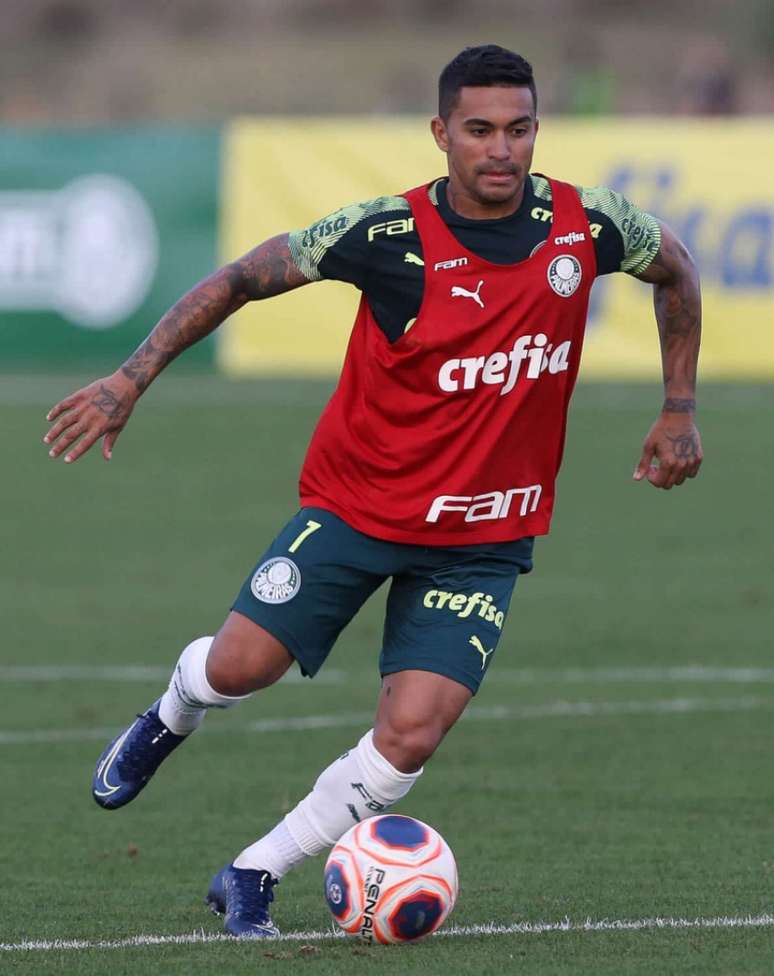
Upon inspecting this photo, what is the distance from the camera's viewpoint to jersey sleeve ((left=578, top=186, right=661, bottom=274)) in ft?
21.9

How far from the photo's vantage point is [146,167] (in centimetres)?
2438

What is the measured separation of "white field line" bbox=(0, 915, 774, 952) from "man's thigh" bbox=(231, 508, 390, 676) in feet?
2.52

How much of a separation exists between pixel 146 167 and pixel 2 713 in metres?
14.9

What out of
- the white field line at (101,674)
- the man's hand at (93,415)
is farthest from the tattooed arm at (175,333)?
the white field line at (101,674)

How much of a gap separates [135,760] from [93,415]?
3.78 feet

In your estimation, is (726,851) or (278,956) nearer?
(278,956)

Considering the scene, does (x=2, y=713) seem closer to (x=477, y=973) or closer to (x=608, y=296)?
(x=477, y=973)

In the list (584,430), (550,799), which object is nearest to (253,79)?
(584,430)

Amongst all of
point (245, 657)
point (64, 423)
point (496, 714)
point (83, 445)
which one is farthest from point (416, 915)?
point (496, 714)

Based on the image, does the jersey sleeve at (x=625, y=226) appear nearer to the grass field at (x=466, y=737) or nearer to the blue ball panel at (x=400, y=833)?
the blue ball panel at (x=400, y=833)

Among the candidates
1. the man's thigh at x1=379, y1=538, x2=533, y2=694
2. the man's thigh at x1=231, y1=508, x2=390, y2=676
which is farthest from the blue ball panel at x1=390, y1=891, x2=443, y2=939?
the man's thigh at x1=231, y1=508, x2=390, y2=676

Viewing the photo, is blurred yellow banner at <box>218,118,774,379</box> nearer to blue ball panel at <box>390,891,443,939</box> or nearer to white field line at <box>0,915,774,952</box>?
white field line at <box>0,915,774,952</box>

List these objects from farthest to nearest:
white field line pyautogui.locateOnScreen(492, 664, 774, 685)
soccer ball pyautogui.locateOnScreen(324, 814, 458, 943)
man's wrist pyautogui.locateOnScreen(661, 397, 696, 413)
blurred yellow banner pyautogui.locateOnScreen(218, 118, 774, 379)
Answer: blurred yellow banner pyautogui.locateOnScreen(218, 118, 774, 379) < white field line pyautogui.locateOnScreen(492, 664, 774, 685) < man's wrist pyautogui.locateOnScreen(661, 397, 696, 413) < soccer ball pyautogui.locateOnScreen(324, 814, 458, 943)

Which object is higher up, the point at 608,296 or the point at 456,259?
the point at 456,259
